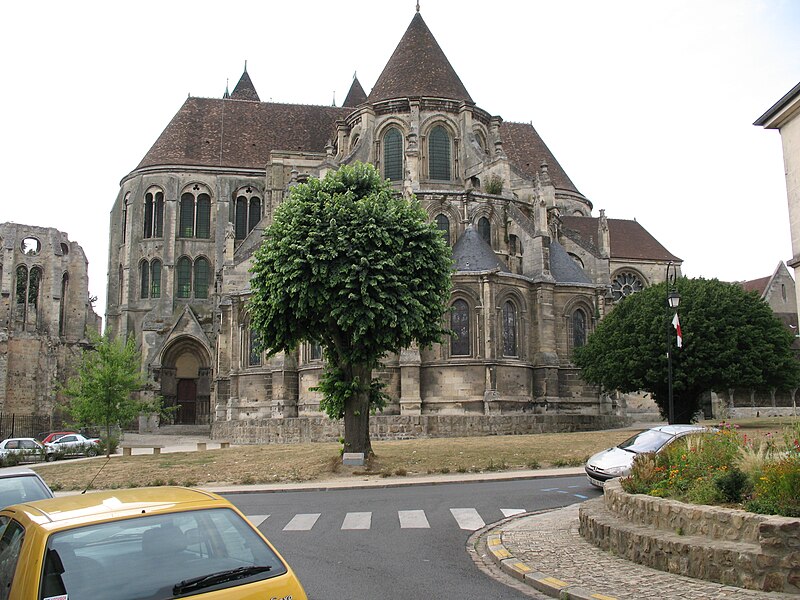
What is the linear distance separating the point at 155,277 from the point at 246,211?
723cm

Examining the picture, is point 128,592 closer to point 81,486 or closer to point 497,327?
point 81,486

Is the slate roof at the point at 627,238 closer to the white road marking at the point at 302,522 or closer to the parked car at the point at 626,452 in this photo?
the parked car at the point at 626,452

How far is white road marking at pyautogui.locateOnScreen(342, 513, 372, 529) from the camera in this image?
38.2ft

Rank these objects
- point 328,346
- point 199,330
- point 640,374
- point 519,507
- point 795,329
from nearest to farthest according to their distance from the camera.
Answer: point 519,507 < point 328,346 < point 640,374 < point 199,330 < point 795,329

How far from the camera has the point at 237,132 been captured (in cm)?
5397

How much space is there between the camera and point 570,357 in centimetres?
3834

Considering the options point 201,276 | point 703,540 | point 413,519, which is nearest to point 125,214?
point 201,276

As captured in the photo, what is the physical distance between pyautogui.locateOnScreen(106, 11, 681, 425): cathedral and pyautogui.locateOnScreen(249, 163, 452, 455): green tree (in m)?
5.91

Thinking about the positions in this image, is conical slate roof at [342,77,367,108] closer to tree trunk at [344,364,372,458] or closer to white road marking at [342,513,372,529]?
tree trunk at [344,364,372,458]

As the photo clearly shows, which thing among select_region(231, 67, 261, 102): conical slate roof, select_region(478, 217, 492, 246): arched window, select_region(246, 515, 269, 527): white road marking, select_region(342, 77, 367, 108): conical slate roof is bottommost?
select_region(246, 515, 269, 527): white road marking

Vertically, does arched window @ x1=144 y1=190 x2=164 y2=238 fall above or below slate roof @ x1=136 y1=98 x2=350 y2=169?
below

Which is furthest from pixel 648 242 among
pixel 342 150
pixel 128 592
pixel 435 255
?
pixel 128 592

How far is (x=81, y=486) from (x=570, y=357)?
82.0 feet

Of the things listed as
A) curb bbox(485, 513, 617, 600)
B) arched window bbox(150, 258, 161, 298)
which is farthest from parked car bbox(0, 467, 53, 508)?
arched window bbox(150, 258, 161, 298)
